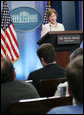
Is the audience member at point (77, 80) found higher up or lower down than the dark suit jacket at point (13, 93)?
higher up

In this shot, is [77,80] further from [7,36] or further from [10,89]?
[7,36]

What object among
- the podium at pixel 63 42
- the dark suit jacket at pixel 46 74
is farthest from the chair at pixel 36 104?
the podium at pixel 63 42

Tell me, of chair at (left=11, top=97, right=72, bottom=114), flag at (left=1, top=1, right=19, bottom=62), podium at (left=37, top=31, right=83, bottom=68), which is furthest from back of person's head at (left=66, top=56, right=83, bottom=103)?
flag at (left=1, top=1, right=19, bottom=62)

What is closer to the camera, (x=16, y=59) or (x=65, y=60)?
(x=65, y=60)

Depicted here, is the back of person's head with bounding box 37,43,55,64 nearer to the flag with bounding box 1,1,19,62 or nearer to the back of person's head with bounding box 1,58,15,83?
the back of person's head with bounding box 1,58,15,83

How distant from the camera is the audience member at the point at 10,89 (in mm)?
1694

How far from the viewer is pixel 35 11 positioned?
7.09 meters

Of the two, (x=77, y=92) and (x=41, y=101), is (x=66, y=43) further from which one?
(x=77, y=92)

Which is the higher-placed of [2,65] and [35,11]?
[35,11]

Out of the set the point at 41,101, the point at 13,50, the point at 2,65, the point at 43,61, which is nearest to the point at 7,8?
the point at 13,50

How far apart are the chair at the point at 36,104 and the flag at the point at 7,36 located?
5.46m

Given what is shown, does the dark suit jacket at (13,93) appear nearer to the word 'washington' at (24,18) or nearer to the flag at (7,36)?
the flag at (7,36)

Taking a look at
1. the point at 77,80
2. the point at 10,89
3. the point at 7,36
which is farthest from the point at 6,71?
the point at 7,36

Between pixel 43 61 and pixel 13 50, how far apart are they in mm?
4021
